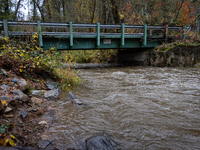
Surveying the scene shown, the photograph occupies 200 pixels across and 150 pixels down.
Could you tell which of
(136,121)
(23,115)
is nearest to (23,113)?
(23,115)

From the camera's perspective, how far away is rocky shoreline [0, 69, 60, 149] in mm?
1930

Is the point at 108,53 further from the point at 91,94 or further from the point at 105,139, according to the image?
the point at 105,139

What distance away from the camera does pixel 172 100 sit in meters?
4.01

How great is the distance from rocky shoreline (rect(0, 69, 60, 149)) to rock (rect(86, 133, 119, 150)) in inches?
21.8

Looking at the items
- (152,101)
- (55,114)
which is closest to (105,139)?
(55,114)

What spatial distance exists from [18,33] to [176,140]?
9.51 meters

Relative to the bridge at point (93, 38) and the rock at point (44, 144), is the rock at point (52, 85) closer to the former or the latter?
the rock at point (44, 144)

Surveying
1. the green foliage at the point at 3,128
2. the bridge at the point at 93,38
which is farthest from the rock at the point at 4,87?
the bridge at the point at 93,38

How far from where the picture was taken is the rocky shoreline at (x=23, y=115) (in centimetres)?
193

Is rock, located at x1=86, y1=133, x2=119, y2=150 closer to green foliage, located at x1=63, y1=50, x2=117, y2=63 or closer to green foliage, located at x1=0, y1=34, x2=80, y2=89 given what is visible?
green foliage, located at x1=0, y1=34, x2=80, y2=89

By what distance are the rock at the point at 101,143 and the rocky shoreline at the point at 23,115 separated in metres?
0.55

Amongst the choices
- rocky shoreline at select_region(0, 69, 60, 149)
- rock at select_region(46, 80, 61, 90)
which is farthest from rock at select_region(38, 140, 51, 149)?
rock at select_region(46, 80, 61, 90)

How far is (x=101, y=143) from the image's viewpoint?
2123 mm

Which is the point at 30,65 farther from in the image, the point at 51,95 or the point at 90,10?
the point at 90,10
